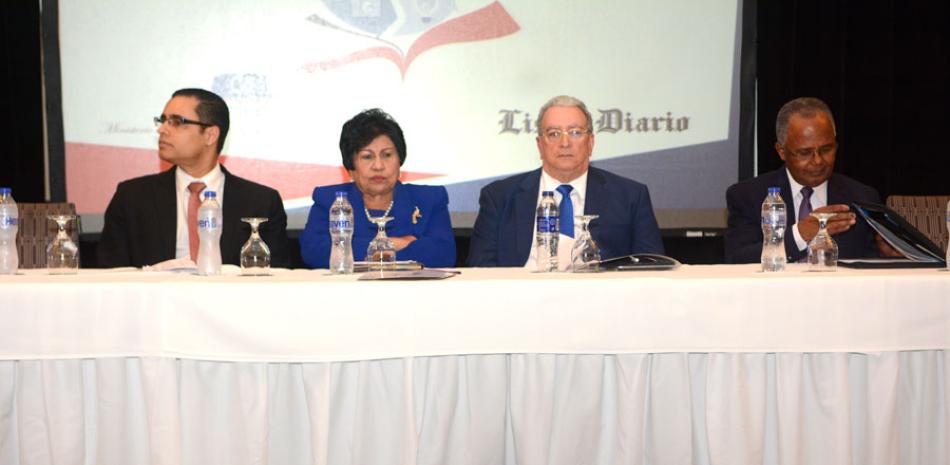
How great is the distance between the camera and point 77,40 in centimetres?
494

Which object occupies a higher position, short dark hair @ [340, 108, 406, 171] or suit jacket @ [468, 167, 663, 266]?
short dark hair @ [340, 108, 406, 171]

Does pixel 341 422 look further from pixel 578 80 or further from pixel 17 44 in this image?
pixel 17 44

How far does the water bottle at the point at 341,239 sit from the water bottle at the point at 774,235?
3.90ft

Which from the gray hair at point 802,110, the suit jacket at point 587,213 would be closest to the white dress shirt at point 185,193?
the suit jacket at point 587,213

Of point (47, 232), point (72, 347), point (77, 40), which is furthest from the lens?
point (77, 40)

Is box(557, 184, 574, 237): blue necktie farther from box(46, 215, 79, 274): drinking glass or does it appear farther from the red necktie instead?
box(46, 215, 79, 274): drinking glass

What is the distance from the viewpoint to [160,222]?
3.46 m

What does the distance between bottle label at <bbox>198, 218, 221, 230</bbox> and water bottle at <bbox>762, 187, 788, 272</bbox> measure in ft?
5.09

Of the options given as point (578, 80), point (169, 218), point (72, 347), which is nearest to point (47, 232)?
point (169, 218)

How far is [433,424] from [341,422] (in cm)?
23

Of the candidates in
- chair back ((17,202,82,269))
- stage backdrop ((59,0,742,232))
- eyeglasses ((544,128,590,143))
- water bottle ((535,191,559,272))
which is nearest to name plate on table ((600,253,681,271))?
water bottle ((535,191,559,272))

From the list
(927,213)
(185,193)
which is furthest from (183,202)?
(927,213)

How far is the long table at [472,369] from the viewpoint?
2.19 meters

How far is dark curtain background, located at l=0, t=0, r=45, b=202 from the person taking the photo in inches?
196
